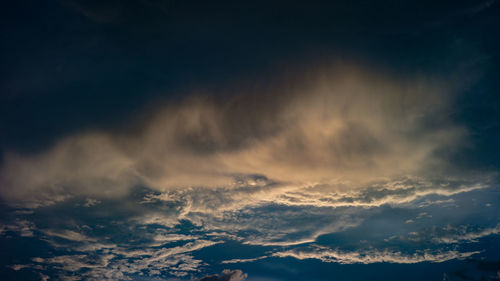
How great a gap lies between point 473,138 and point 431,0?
16.9 feet

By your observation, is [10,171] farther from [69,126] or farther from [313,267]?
[313,267]

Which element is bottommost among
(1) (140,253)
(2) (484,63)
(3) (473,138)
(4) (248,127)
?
(1) (140,253)

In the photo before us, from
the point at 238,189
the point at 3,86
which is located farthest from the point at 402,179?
the point at 3,86

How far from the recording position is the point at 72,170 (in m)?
8.02

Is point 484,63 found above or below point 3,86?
below

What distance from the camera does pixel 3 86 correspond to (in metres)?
6.00

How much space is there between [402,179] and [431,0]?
6.18 m

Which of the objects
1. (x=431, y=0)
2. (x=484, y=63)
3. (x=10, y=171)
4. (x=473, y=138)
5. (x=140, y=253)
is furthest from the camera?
(x=140, y=253)

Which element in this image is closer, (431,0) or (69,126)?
(431,0)

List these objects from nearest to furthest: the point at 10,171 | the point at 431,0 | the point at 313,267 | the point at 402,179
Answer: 1. the point at 431,0
2. the point at 10,171
3. the point at 402,179
4. the point at 313,267

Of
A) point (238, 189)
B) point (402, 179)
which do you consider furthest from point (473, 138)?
point (238, 189)

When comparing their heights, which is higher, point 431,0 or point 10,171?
point 431,0

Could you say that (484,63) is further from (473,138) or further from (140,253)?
(140,253)

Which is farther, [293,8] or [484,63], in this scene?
[484,63]
